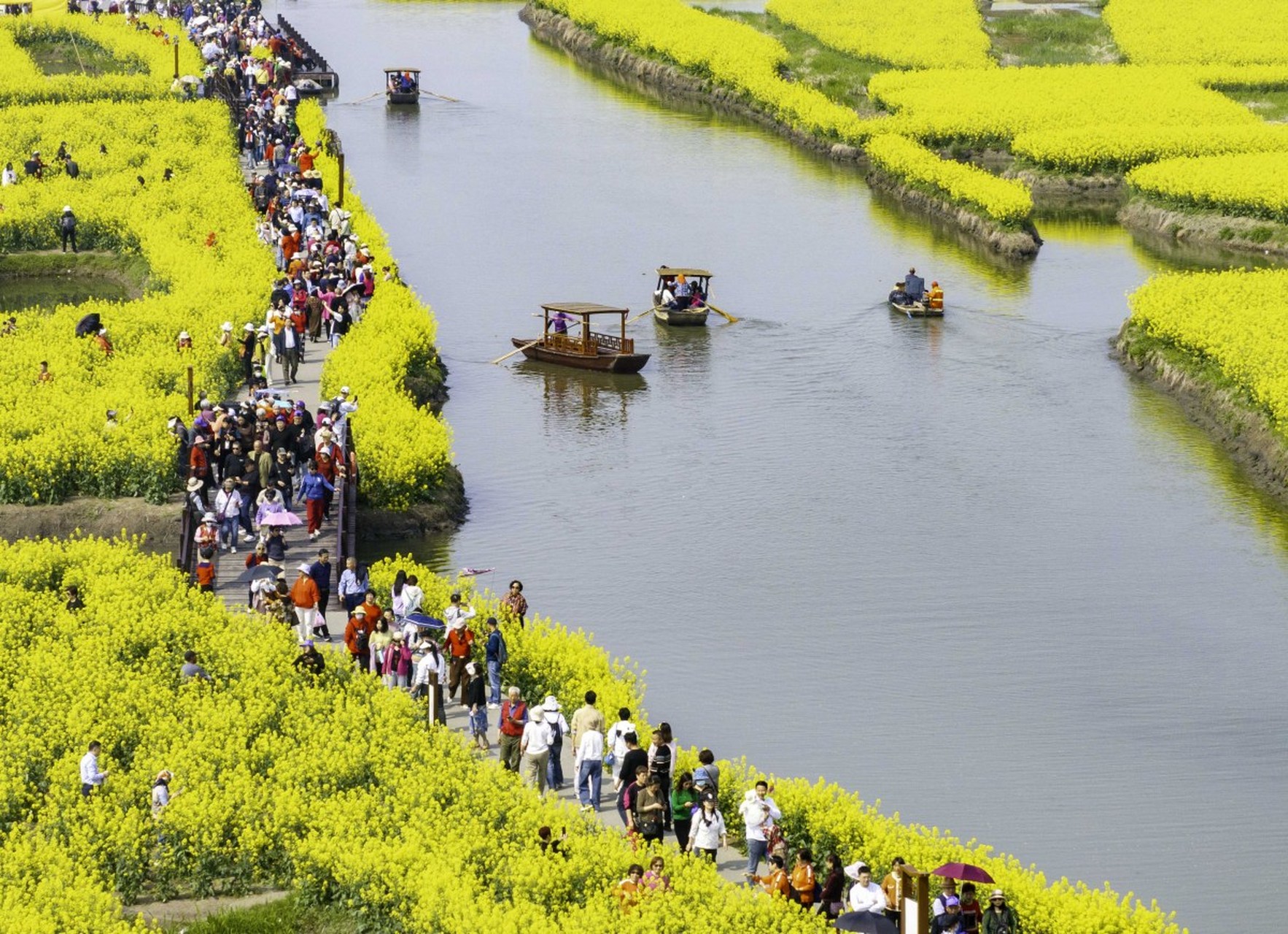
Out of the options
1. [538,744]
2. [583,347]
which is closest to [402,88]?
[583,347]

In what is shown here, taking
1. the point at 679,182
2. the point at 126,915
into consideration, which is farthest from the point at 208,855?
the point at 679,182

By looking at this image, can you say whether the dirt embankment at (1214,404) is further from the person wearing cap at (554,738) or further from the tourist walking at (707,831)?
the tourist walking at (707,831)

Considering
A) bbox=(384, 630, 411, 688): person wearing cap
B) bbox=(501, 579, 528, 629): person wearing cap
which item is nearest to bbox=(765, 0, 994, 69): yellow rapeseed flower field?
bbox=(501, 579, 528, 629): person wearing cap

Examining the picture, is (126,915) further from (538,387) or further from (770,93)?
(770,93)

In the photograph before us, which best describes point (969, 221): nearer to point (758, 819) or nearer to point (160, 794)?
point (758, 819)

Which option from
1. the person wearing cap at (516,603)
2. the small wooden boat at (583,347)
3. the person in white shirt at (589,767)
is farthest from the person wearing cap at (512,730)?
the small wooden boat at (583,347)

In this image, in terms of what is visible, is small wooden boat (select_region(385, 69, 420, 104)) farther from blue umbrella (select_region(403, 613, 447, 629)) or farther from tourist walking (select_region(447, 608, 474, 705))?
tourist walking (select_region(447, 608, 474, 705))
